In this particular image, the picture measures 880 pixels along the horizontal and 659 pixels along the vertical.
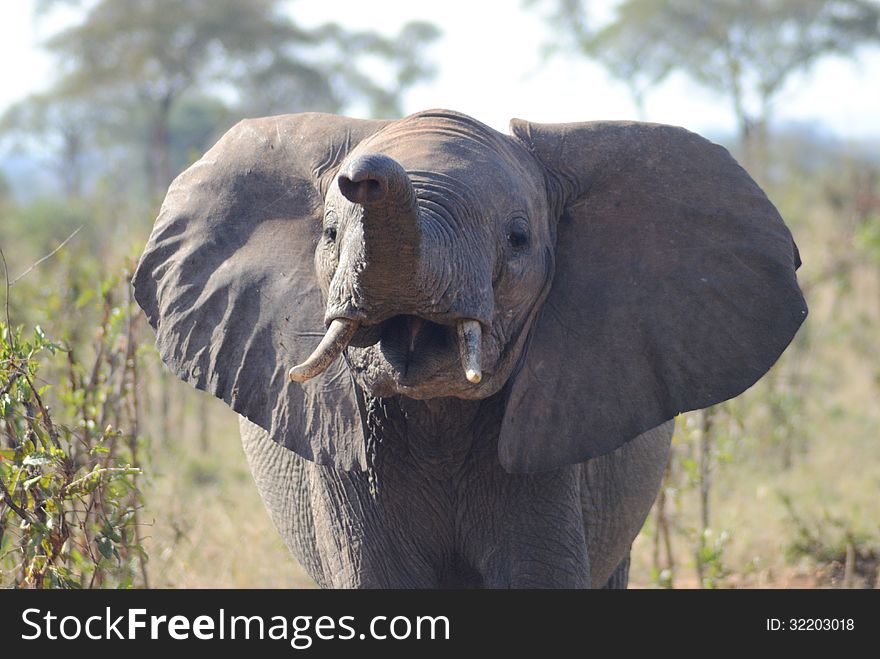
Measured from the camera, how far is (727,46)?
1867 centimetres

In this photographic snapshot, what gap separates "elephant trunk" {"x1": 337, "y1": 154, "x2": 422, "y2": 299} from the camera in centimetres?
210

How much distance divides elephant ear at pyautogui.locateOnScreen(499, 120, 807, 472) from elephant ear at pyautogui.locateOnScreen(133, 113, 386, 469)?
1.44 feet

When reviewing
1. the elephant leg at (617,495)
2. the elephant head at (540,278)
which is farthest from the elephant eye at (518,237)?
the elephant leg at (617,495)

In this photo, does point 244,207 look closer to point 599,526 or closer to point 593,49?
point 599,526

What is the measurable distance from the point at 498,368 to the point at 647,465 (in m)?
0.98

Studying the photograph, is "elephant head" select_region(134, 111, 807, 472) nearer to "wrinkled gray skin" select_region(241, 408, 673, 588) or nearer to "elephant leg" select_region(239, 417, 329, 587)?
"wrinkled gray skin" select_region(241, 408, 673, 588)

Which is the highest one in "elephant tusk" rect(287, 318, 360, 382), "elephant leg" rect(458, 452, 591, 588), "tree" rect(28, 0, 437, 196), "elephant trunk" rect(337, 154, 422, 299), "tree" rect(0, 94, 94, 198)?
"tree" rect(0, 94, 94, 198)

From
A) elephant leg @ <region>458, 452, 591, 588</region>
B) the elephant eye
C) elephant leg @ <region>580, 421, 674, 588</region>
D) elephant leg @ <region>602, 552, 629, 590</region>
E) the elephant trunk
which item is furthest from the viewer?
elephant leg @ <region>602, 552, 629, 590</region>

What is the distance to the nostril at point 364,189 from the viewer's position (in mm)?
2113

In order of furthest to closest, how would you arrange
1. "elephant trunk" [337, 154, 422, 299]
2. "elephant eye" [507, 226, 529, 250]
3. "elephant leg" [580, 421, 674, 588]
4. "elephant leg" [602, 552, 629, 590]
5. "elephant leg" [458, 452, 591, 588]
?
"elephant leg" [602, 552, 629, 590], "elephant leg" [580, 421, 674, 588], "elephant leg" [458, 452, 591, 588], "elephant eye" [507, 226, 529, 250], "elephant trunk" [337, 154, 422, 299]

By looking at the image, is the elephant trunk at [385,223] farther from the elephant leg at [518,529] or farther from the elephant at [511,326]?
the elephant leg at [518,529]

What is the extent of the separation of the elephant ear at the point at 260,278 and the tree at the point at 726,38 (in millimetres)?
15881

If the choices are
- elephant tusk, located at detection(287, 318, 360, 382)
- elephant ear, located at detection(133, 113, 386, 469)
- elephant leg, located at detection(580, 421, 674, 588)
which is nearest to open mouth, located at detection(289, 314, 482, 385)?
elephant tusk, located at detection(287, 318, 360, 382)

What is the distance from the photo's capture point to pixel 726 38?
1900cm
